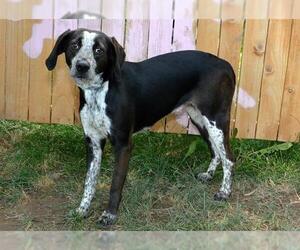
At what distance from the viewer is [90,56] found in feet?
12.3

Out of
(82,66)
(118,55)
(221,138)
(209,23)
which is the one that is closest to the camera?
(82,66)

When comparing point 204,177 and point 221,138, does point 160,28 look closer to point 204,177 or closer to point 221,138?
point 221,138

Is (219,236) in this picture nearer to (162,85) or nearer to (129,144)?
(129,144)

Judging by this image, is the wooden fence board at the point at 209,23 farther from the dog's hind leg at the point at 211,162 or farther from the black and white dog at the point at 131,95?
the dog's hind leg at the point at 211,162

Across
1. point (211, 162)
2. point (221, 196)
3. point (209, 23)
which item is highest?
point (209, 23)

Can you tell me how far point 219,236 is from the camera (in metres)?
3.12

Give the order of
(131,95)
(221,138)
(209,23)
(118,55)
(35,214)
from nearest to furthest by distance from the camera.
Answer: (118,55), (131,95), (35,214), (221,138), (209,23)

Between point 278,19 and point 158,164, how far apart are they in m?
1.65

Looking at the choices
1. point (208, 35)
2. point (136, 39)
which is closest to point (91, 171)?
point (136, 39)

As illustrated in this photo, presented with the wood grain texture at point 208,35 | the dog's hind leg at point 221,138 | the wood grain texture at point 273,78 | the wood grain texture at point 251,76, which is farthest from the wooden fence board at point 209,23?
the dog's hind leg at point 221,138

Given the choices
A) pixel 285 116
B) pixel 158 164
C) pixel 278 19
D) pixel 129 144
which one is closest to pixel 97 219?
pixel 129 144

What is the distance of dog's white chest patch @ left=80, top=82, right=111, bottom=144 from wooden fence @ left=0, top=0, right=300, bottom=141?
1027 millimetres

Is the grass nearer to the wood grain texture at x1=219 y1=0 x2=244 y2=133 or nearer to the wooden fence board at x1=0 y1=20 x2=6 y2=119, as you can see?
the wooden fence board at x1=0 y1=20 x2=6 y2=119

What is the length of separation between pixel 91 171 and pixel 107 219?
0.43 meters
